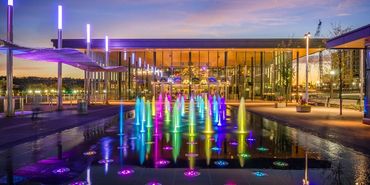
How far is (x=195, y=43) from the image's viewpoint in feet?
165

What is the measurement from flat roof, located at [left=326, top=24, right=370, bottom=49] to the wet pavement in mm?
5779

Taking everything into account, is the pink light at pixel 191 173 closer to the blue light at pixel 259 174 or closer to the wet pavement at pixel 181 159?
the wet pavement at pixel 181 159

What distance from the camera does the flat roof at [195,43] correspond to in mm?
49781

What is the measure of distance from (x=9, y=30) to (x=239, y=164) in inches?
703

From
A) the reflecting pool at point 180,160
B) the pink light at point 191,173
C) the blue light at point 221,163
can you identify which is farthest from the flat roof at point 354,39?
the pink light at point 191,173

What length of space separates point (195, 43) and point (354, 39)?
32498 millimetres

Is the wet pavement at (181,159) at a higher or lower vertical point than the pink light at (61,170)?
higher

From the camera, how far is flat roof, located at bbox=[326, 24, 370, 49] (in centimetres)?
1755

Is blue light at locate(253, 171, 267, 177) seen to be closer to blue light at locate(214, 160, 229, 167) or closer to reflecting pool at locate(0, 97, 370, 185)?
reflecting pool at locate(0, 97, 370, 185)

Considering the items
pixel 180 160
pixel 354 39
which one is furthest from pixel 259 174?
pixel 354 39

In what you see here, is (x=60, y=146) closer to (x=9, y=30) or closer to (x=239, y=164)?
(x=239, y=164)

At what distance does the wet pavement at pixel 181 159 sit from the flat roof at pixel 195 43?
A: 1391 inches

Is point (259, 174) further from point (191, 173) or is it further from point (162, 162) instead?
point (162, 162)

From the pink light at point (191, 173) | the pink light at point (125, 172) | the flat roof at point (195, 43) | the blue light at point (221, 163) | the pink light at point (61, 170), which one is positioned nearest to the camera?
the pink light at point (191, 173)
